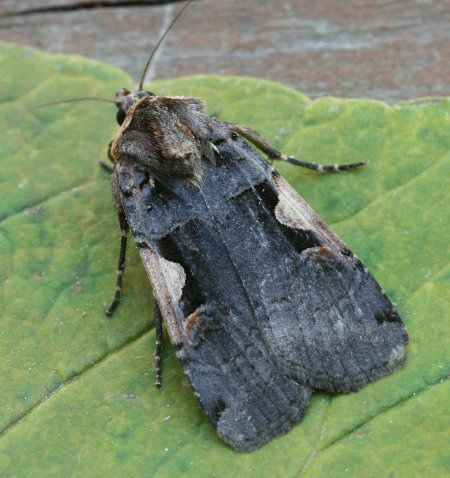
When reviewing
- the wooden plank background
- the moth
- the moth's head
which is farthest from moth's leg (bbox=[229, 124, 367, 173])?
the wooden plank background

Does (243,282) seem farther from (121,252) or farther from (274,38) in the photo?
(274,38)

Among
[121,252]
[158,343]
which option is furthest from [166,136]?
[158,343]

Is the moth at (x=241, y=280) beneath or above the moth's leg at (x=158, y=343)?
above

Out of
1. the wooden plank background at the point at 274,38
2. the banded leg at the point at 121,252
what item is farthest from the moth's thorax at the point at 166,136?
the wooden plank background at the point at 274,38

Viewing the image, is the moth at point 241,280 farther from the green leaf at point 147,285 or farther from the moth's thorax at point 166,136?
the green leaf at point 147,285

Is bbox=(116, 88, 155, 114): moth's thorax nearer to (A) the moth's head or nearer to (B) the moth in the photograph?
(A) the moth's head

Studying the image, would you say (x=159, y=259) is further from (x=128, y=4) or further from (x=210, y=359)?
(x=128, y=4)
